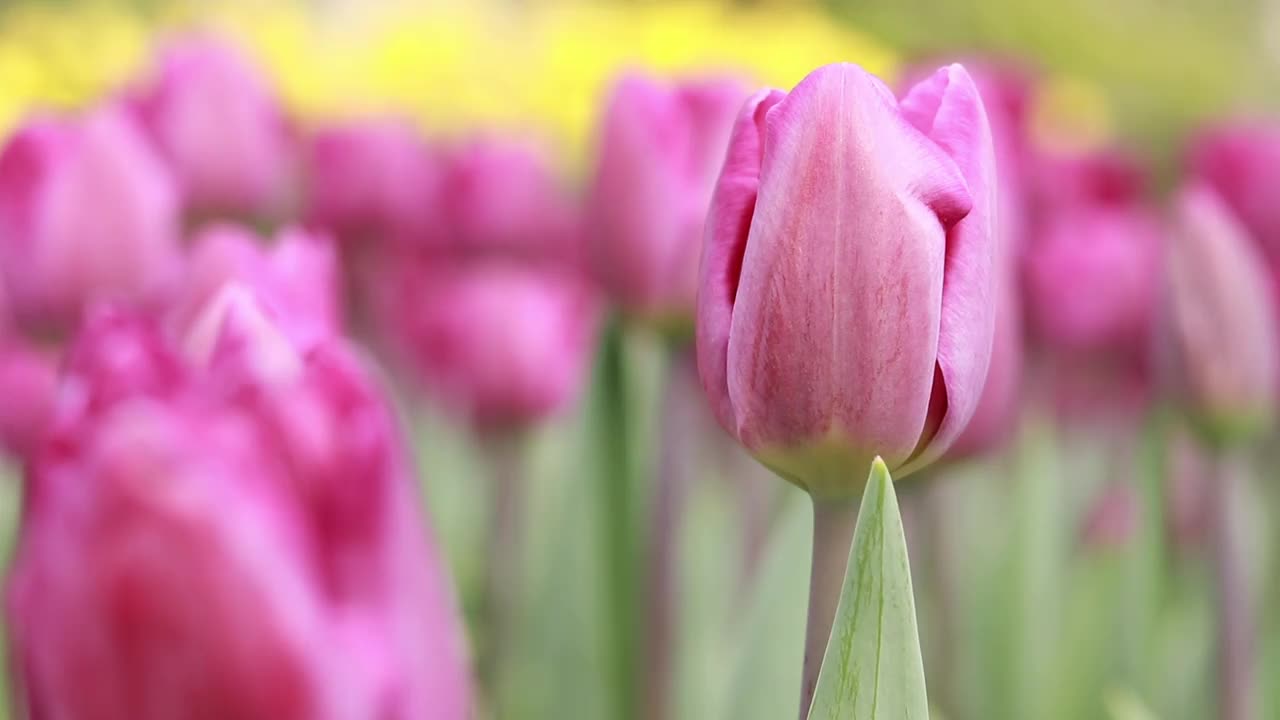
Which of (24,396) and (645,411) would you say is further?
(645,411)

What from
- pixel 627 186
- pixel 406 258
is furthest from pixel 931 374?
pixel 406 258

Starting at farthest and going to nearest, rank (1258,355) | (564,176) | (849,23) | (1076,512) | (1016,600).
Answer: (849,23) → (564,176) → (1076,512) → (1016,600) → (1258,355)

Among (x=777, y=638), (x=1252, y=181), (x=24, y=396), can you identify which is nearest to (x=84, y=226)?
(x=24, y=396)

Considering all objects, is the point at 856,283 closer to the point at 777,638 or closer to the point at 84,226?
the point at 777,638

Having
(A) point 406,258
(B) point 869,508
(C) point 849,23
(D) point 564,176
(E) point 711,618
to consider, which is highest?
(C) point 849,23

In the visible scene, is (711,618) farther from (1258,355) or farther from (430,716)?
(430,716)

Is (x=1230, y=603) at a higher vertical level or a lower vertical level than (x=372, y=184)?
lower
